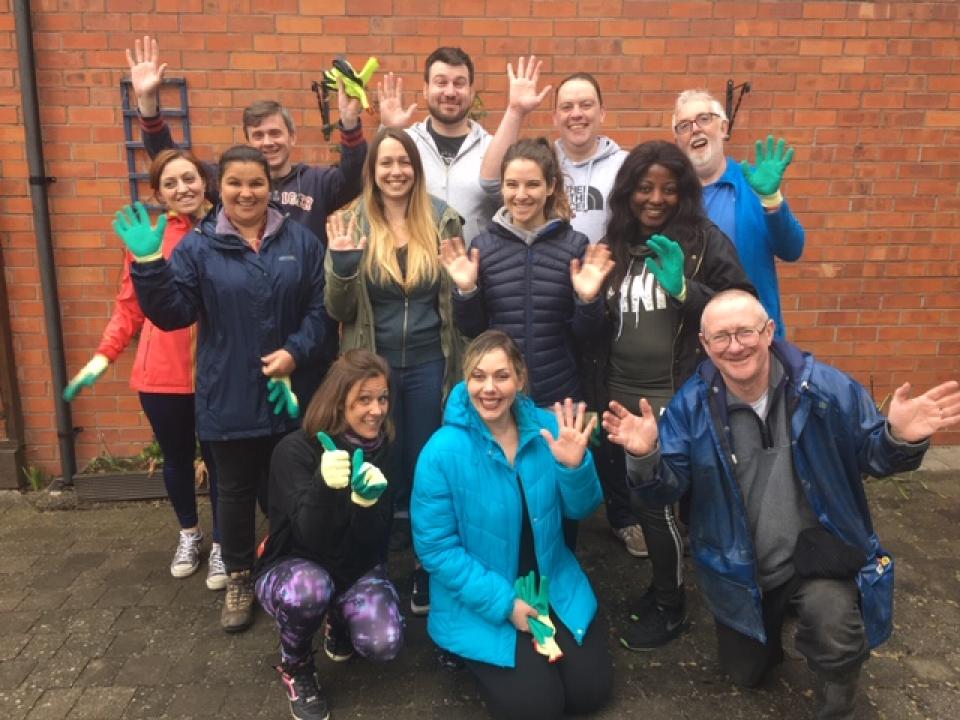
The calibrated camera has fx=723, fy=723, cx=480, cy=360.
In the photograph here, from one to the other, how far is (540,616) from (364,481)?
0.79 meters

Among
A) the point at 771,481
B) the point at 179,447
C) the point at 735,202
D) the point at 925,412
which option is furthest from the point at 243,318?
the point at 925,412

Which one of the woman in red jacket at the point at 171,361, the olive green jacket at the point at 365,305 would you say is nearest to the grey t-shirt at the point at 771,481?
the olive green jacket at the point at 365,305

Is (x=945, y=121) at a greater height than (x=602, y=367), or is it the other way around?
(x=945, y=121)

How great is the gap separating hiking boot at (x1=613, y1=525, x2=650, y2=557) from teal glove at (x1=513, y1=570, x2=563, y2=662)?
3.43ft

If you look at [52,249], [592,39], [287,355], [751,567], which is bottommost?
[751,567]

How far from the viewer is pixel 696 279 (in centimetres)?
290

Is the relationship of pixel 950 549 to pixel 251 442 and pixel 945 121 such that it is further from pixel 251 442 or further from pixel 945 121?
Result: pixel 251 442

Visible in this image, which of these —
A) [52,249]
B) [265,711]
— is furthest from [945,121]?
[52,249]

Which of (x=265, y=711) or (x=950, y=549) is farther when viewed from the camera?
(x=950, y=549)

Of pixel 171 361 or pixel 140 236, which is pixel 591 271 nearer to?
pixel 140 236

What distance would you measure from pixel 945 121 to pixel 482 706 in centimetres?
430

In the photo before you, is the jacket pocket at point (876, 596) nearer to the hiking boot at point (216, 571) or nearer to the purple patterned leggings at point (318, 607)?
the purple patterned leggings at point (318, 607)

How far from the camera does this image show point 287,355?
2887 millimetres

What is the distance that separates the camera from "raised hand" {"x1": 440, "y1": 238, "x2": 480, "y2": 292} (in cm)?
288
